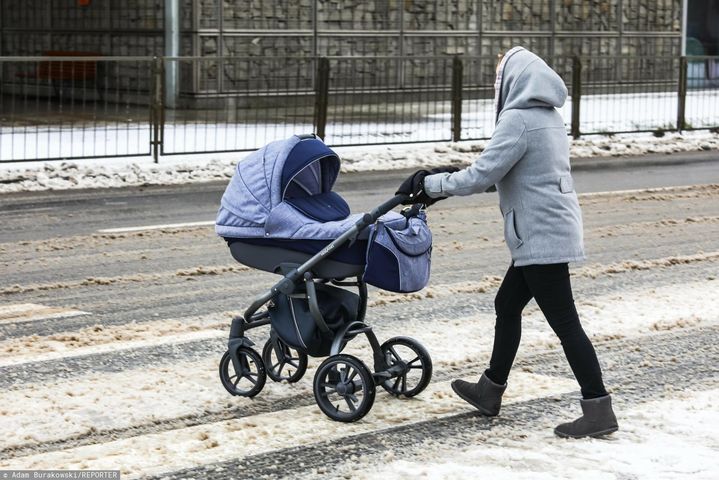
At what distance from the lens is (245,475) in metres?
5.40

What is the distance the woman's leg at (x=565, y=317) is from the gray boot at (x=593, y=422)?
56 millimetres

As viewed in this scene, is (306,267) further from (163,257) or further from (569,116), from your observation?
(569,116)

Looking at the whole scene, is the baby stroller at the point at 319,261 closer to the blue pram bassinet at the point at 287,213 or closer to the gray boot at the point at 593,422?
the blue pram bassinet at the point at 287,213

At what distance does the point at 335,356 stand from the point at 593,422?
1.15 meters

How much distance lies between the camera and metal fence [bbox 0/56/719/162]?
17297 mm

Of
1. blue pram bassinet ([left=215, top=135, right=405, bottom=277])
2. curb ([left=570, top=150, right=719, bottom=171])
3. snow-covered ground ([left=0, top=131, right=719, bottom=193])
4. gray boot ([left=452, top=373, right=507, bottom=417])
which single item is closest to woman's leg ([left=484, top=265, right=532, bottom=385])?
gray boot ([left=452, top=373, right=507, bottom=417])

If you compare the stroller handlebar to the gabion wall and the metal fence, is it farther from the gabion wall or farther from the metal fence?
the gabion wall

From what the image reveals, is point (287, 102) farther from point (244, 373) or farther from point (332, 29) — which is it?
point (244, 373)

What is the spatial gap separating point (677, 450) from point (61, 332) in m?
3.74

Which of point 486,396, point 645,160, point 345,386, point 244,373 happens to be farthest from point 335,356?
point 645,160

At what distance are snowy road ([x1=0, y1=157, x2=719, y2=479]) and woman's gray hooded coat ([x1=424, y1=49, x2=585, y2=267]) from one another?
81 cm

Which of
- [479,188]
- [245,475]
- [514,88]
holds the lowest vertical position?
[245,475]

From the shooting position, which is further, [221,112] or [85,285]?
[221,112]

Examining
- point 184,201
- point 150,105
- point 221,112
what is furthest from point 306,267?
point 221,112
